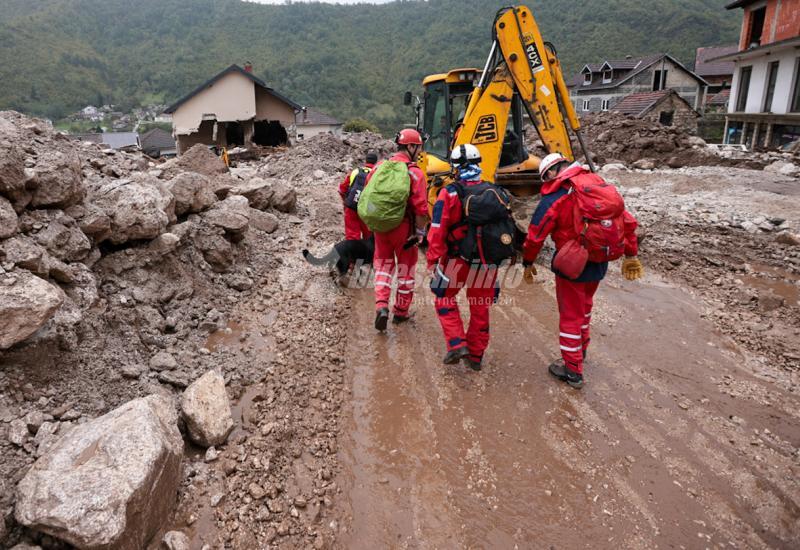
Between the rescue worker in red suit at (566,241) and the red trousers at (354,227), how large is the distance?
8.91ft

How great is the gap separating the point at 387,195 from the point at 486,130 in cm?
261

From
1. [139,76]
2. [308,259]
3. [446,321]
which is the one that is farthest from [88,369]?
[139,76]

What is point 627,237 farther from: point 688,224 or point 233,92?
point 233,92

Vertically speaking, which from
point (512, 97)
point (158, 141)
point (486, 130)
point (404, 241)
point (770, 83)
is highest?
point (770, 83)

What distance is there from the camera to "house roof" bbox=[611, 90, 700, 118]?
25.1 meters

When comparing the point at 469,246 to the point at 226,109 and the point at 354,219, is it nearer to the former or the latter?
the point at 354,219

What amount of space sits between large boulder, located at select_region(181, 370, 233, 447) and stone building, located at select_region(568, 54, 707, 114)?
35.4 m


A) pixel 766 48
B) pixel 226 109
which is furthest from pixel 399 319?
pixel 766 48

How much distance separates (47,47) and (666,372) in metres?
86.2

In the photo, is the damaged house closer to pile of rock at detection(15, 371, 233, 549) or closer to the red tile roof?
the red tile roof

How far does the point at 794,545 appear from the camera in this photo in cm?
254

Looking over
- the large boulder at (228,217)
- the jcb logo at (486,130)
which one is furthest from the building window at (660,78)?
the large boulder at (228,217)

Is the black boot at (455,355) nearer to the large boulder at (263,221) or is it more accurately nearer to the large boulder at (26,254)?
the large boulder at (26,254)

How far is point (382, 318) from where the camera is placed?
4805mm
